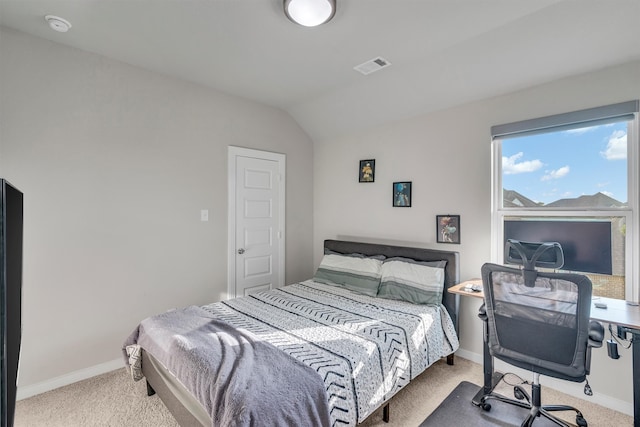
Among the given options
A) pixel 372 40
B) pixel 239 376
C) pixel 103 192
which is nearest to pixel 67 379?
pixel 103 192

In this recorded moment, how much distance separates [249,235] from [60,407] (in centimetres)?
209

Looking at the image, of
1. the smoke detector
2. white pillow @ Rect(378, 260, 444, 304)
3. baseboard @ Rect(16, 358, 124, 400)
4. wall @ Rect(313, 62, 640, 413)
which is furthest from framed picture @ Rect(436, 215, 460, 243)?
the smoke detector

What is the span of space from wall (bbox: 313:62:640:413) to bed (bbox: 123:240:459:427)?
0.30 metres

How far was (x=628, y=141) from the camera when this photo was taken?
85.7 inches

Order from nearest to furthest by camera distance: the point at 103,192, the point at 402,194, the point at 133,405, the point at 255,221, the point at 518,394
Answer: the point at 133,405
the point at 518,394
the point at 103,192
the point at 402,194
the point at 255,221

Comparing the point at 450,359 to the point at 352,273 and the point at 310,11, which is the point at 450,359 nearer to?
the point at 352,273

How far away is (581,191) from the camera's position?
7.75 ft

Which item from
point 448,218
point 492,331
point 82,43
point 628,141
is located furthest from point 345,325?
point 82,43

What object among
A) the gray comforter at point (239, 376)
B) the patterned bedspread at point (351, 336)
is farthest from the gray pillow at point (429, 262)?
the gray comforter at point (239, 376)

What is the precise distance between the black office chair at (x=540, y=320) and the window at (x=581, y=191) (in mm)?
522

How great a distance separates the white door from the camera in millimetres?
3473

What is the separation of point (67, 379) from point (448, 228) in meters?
3.55

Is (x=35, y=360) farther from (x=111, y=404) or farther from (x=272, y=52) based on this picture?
(x=272, y=52)

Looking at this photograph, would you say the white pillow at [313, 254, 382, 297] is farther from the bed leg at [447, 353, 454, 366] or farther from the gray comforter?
→ the gray comforter
